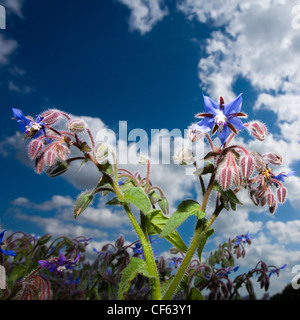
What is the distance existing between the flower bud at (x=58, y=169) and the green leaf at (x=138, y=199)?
0.35 meters

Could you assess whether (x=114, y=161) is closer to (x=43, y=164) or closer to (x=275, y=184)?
(x=43, y=164)

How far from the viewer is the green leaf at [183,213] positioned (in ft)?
3.71

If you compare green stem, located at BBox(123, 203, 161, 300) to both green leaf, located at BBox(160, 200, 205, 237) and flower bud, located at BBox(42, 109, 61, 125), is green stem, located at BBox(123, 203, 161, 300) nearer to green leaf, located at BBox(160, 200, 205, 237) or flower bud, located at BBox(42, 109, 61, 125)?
green leaf, located at BBox(160, 200, 205, 237)

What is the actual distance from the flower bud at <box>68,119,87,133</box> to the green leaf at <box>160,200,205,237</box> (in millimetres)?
588

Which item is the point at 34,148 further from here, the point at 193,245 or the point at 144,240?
the point at 193,245

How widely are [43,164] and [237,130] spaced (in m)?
0.89

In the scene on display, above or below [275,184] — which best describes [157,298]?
below

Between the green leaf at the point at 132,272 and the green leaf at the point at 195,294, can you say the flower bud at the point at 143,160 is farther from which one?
the green leaf at the point at 195,294

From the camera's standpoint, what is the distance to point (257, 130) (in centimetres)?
142

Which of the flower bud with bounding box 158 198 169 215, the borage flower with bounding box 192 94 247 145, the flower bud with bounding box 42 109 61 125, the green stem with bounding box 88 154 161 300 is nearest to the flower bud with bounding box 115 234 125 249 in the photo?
the flower bud with bounding box 158 198 169 215

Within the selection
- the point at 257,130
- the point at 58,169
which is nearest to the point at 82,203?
the point at 58,169

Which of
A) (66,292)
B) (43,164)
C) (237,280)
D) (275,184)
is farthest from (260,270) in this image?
(66,292)

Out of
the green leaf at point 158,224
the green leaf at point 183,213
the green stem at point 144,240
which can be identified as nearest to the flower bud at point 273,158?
the green leaf at point 183,213
